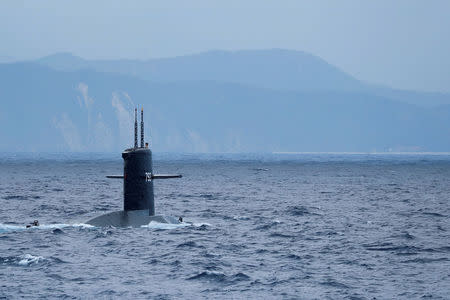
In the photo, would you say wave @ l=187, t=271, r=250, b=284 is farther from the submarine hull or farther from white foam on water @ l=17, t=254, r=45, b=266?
the submarine hull

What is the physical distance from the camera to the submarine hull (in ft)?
126

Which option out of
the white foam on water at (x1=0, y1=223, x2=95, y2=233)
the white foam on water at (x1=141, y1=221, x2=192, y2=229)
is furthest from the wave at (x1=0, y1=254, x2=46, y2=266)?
the white foam on water at (x1=0, y1=223, x2=95, y2=233)

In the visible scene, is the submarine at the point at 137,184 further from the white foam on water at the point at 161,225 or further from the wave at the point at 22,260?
the wave at the point at 22,260

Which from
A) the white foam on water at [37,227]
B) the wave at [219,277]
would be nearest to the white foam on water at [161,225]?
the white foam on water at [37,227]

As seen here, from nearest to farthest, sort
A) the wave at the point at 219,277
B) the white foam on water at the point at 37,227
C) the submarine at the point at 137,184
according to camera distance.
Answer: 1. the wave at the point at 219,277
2. the submarine at the point at 137,184
3. the white foam on water at the point at 37,227

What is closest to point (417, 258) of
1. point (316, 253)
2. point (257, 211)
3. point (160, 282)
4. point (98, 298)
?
point (316, 253)

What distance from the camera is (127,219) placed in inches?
1522

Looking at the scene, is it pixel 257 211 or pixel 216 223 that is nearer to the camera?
pixel 216 223

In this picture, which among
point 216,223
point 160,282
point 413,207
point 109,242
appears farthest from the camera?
point 413,207

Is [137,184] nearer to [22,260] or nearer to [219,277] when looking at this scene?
[22,260]

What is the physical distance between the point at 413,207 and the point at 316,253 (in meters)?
31.2

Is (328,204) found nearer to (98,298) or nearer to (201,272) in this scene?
(201,272)

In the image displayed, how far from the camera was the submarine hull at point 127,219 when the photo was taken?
38.3m

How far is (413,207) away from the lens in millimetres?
62781
